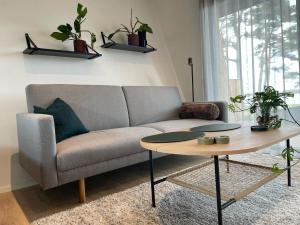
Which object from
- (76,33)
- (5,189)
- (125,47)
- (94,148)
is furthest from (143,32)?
(5,189)

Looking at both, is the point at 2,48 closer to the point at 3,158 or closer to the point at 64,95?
the point at 64,95

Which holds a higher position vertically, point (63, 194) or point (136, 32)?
point (136, 32)

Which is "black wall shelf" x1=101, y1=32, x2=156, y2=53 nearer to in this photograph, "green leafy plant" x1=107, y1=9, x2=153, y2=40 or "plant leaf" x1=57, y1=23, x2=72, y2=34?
"green leafy plant" x1=107, y1=9, x2=153, y2=40

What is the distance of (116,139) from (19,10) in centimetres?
156

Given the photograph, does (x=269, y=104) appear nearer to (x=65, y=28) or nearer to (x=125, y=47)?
(x=125, y=47)

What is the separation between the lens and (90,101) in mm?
2289

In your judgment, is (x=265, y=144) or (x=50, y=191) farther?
(x=50, y=191)

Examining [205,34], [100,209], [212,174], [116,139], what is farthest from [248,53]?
[100,209]

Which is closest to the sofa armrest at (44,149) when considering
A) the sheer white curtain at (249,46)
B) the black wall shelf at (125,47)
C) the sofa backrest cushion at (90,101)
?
the sofa backrest cushion at (90,101)

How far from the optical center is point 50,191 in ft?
6.29

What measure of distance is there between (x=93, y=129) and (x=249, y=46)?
189 cm

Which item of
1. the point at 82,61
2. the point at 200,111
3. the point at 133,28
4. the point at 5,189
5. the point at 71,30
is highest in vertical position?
the point at 133,28

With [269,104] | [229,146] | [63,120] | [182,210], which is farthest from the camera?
[63,120]

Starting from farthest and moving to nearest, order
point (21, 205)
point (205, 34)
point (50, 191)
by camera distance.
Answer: point (205, 34)
point (50, 191)
point (21, 205)
